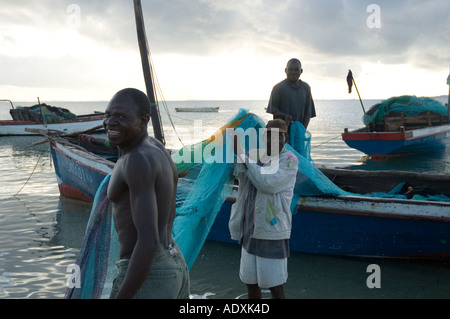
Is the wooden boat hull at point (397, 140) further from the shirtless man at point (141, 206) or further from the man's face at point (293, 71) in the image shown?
the shirtless man at point (141, 206)

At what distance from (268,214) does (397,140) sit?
13.3 m

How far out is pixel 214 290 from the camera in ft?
17.5

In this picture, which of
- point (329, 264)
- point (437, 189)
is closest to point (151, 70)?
point (329, 264)

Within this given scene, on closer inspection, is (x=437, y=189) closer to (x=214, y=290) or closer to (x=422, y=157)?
(x=214, y=290)

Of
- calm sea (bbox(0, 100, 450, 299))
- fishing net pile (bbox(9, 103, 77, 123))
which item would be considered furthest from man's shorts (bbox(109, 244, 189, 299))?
fishing net pile (bbox(9, 103, 77, 123))

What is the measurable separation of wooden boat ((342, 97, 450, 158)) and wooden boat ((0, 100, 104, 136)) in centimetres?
1896

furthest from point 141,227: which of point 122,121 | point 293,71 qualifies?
point 293,71

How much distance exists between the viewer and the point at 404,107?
16.9 meters

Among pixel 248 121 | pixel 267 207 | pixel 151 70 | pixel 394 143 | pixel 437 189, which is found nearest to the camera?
pixel 267 207

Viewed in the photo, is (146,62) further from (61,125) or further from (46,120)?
(61,125)

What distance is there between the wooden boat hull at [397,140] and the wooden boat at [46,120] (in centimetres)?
1899

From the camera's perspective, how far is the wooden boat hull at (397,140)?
604 inches

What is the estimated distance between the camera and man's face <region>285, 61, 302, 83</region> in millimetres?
5863

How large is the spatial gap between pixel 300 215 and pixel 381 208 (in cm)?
107
